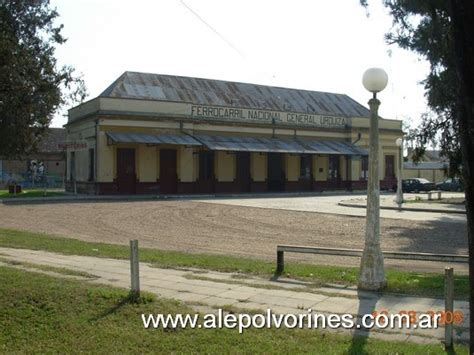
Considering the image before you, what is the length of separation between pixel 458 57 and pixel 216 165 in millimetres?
37371

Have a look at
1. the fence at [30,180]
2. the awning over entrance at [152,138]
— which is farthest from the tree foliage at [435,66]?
the fence at [30,180]

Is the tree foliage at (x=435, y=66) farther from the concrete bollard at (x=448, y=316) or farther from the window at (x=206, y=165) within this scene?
the window at (x=206, y=165)

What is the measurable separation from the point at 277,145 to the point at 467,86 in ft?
128

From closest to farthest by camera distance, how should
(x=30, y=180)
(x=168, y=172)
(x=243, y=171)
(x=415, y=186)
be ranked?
(x=168, y=172) → (x=243, y=171) → (x=415, y=186) → (x=30, y=180)

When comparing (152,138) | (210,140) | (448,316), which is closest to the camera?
(448,316)

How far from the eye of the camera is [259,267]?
1034cm

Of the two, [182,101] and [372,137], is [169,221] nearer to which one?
[372,137]

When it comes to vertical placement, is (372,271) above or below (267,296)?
above

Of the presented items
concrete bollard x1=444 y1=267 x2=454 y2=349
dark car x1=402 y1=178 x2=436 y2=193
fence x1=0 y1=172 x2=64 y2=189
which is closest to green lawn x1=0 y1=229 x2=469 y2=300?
concrete bollard x1=444 y1=267 x2=454 y2=349

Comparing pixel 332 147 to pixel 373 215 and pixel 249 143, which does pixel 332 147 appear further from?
pixel 373 215

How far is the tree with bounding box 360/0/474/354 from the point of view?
3604 millimetres

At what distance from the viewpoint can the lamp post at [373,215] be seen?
8414 mm

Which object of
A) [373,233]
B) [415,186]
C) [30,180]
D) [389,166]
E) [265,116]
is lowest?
[373,233]

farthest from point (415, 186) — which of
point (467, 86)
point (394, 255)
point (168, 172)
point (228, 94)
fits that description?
point (467, 86)
